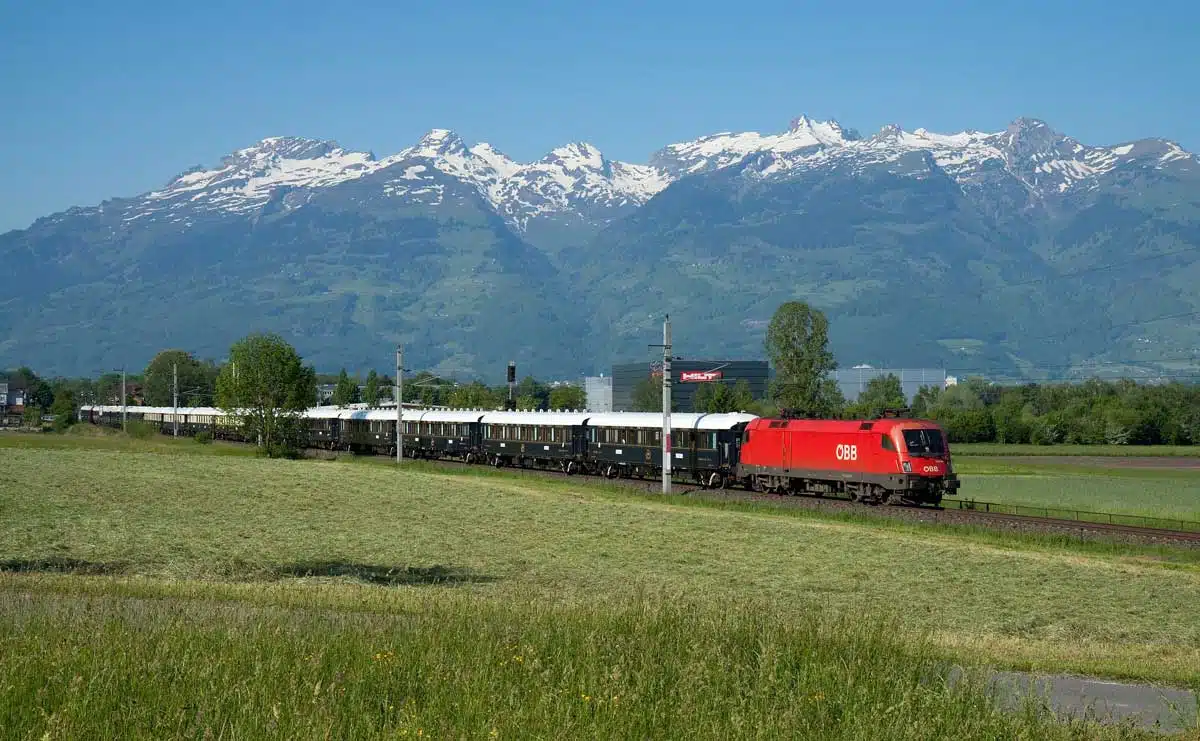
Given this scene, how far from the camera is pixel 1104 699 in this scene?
51.4 feet

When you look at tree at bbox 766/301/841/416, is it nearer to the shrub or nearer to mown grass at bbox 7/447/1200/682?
the shrub

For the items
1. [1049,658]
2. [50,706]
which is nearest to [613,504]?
[1049,658]

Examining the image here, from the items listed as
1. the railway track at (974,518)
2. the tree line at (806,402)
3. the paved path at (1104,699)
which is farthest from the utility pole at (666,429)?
the paved path at (1104,699)

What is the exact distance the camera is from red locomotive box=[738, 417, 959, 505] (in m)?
55.0

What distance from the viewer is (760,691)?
12617mm

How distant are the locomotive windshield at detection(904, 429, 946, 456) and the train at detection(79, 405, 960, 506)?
0.14 feet

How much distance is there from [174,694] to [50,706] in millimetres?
1048

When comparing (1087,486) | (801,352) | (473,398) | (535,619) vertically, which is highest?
(801,352)

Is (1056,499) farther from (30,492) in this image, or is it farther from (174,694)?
(174,694)

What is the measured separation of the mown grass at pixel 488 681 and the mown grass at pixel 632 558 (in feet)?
12.0

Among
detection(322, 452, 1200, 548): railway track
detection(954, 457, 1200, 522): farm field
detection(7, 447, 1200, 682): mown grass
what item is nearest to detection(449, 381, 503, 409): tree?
detection(954, 457, 1200, 522): farm field

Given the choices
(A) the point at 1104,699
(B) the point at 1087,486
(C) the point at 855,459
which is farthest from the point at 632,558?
(B) the point at 1087,486

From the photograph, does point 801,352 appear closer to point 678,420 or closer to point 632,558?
point 678,420

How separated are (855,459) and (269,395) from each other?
224 feet
